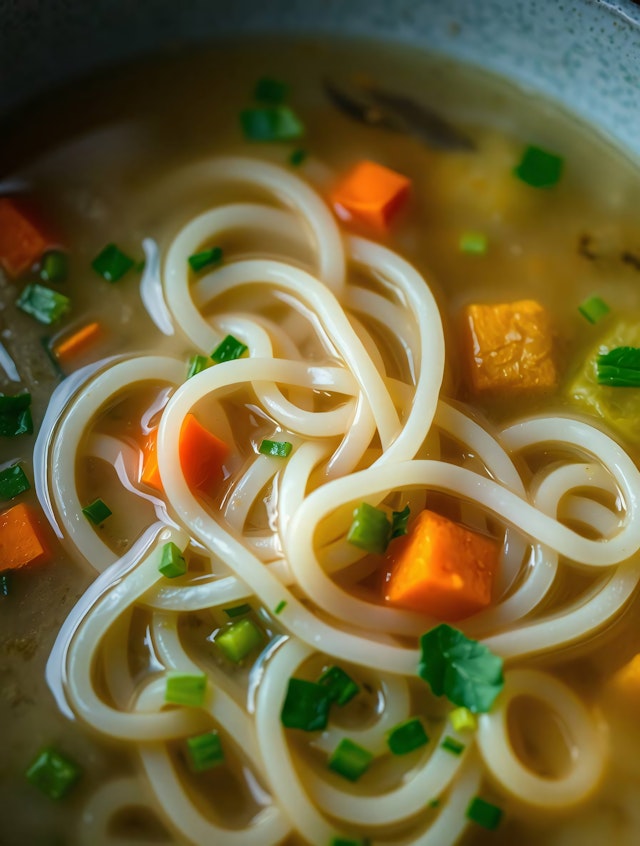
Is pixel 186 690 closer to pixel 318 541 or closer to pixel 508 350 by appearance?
pixel 318 541

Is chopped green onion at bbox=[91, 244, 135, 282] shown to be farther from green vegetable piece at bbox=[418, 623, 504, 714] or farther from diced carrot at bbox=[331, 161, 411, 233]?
green vegetable piece at bbox=[418, 623, 504, 714]

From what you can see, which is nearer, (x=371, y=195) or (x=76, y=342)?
(x=76, y=342)

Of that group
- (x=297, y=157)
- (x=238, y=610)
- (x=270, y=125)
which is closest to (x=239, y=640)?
(x=238, y=610)

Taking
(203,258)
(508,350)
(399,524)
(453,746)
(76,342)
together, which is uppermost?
(203,258)

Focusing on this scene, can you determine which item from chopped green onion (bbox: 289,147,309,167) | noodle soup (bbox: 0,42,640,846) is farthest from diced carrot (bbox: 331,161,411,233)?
chopped green onion (bbox: 289,147,309,167)

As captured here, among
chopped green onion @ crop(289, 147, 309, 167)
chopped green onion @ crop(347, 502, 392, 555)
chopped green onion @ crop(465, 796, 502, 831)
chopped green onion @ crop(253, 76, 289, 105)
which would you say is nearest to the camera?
chopped green onion @ crop(465, 796, 502, 831)
